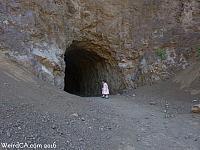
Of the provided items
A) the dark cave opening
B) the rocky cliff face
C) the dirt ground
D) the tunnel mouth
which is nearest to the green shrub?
the rocky cliff face

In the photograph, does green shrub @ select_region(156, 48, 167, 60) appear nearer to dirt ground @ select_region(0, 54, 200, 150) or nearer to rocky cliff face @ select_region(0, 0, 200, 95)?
rocky cliff face @ select_region(0, 0, 200, 95)

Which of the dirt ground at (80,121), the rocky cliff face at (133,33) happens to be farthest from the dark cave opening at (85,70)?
the dirt ground at (80,121)

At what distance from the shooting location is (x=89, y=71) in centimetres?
2642

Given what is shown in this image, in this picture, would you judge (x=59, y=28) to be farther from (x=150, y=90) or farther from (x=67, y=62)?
(x=67, y=62)

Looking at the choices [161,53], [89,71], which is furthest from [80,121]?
[89,71]

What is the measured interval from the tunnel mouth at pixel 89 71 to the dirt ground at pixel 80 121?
6.88 metres

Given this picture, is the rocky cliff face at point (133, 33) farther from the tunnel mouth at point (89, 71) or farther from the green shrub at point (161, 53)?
the tunnel mouth at point (89, 71)

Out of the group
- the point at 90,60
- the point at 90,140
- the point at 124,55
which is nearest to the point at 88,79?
the point at 90,60

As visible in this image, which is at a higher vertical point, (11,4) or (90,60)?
(11,4)

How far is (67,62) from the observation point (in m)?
29.7

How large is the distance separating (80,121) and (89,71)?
16294 mm

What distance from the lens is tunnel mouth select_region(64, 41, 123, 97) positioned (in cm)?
2217

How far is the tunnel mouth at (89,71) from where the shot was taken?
22172 millimetres

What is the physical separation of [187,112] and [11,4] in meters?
9.57
